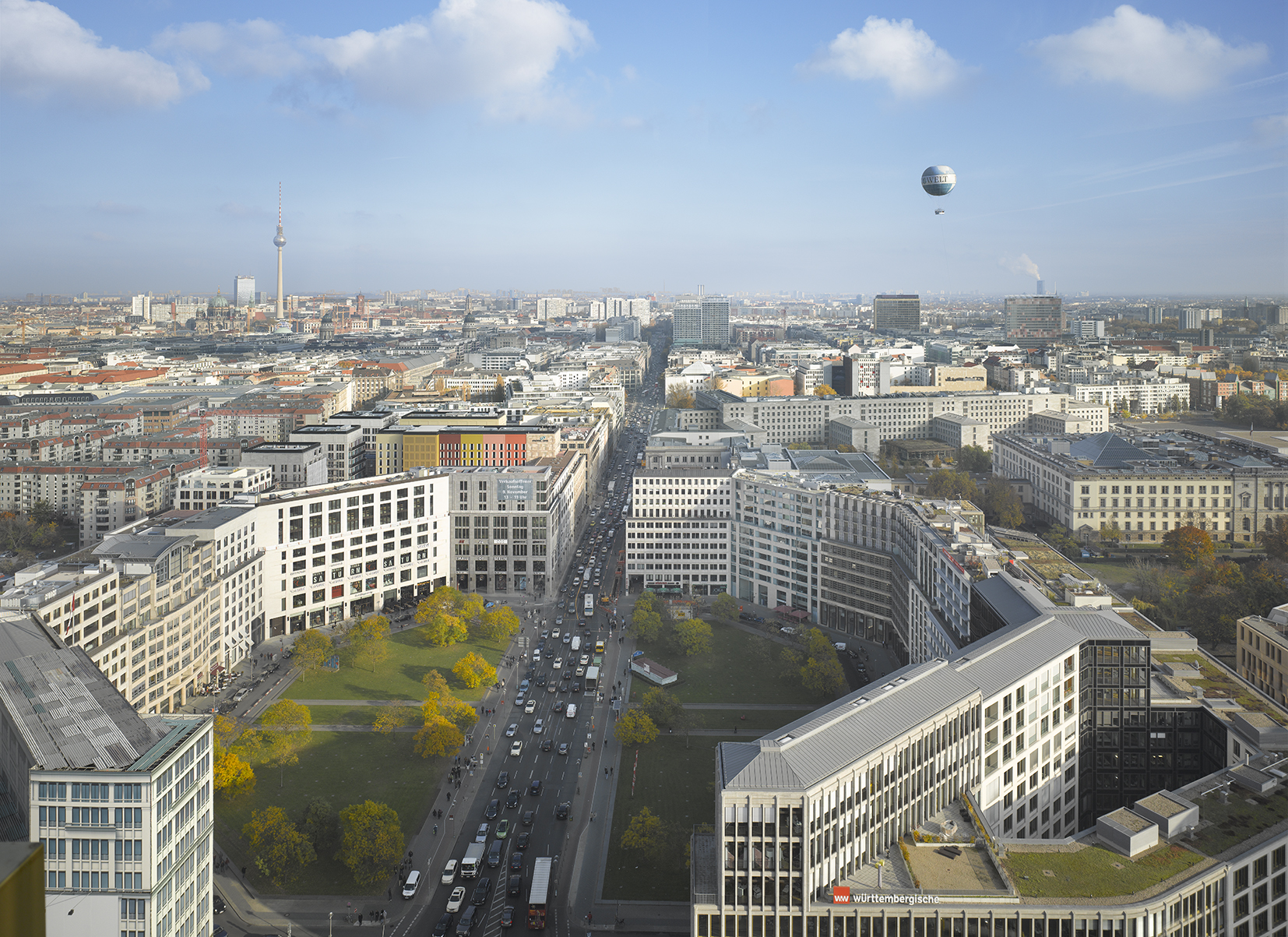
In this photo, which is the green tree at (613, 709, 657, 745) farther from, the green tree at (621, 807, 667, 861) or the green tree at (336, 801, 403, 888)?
the green tree at (336, 801, 403, 888)

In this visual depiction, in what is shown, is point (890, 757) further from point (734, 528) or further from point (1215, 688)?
point (734, 528)

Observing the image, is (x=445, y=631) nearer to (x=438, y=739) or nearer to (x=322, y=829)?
(x=438, y=739)

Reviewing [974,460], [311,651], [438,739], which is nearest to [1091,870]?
[438,739]

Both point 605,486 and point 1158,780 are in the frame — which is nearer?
point 1158,780

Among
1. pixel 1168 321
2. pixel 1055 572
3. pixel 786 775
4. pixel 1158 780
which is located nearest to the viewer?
pixel 786 775

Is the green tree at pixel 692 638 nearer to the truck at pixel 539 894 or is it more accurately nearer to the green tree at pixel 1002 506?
the truck at pixel 539 894

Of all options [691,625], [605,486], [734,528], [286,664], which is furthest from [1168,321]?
[286,664]
